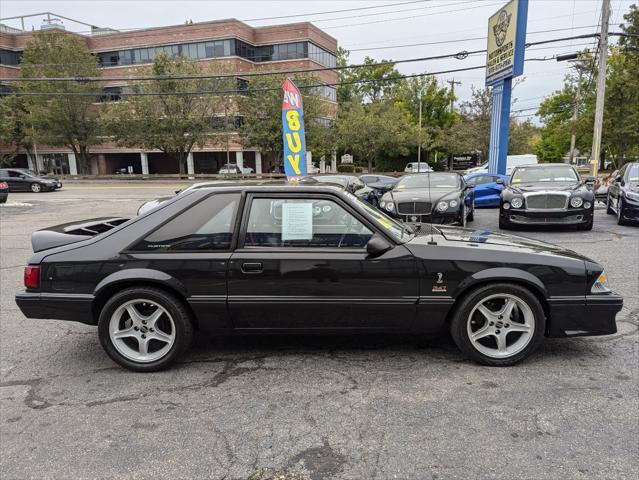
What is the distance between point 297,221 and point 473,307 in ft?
4.99

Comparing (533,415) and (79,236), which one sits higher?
(79,236)

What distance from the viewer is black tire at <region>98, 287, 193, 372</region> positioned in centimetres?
352

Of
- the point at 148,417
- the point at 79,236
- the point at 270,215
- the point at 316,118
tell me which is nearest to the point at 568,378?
the point at 270,215

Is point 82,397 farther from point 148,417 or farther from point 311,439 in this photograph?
point 311,439

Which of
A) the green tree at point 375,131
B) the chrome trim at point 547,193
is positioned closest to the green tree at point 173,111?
the green tree at point 375,131

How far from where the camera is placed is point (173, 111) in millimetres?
36969

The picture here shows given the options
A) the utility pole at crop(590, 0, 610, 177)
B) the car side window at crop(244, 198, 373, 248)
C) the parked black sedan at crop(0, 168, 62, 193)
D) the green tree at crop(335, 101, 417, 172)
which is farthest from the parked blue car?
the parked black sedan at crop(0, 168, 62, 193)

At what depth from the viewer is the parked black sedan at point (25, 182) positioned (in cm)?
2897

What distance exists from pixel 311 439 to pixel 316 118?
3684 centimetres

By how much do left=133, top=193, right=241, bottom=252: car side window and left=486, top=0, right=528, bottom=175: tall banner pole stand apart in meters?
16.5

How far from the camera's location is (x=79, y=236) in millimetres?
3861

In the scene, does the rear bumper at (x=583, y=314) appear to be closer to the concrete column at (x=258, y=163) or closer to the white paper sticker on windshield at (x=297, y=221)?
the white paper sticker on windshield at (x=297, y=221)

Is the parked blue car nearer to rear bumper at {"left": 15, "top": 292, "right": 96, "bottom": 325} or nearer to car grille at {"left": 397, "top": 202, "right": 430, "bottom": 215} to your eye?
car grille at {"left": 397, "top": 202, "right": 430, "bottom": 215}

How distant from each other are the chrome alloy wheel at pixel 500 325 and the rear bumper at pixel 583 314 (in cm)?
20
